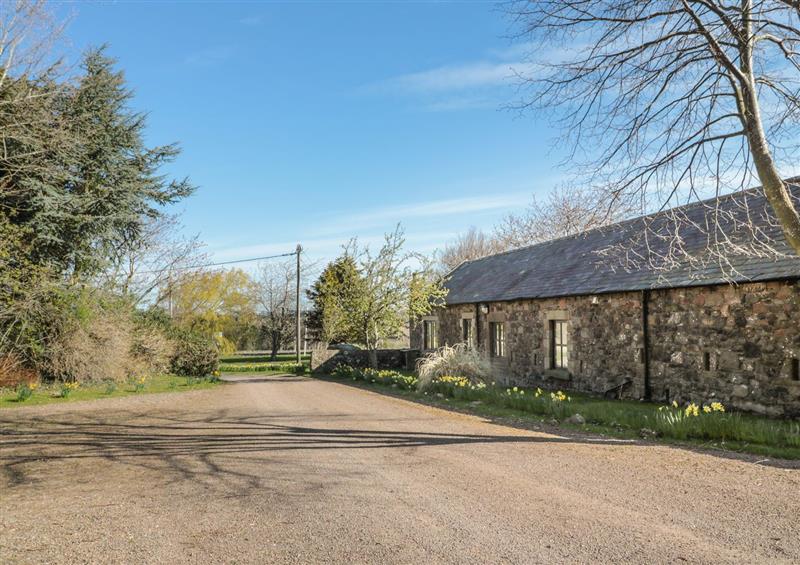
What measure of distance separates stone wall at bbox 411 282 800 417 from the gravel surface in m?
3.96

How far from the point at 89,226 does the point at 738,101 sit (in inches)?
729

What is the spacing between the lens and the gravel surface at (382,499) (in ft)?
13.1

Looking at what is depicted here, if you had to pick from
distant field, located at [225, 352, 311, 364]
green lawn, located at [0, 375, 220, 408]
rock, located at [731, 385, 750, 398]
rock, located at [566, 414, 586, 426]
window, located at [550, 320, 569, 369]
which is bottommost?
distant field, located at [225, 352, 311, 364]

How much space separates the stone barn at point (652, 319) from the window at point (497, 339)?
0.04 m

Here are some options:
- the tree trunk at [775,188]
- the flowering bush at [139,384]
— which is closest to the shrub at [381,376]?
the flowering bush at [139,384]

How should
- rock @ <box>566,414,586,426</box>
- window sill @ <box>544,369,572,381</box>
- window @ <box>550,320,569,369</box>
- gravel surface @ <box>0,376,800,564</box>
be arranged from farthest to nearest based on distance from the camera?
window @ <box>550,320,569,369</box> < window sill @ <box>544,369,572,381</box> < rock @ <box>566,414,586,426</box> < gravel surface @ <box>0,376,800,564</box>

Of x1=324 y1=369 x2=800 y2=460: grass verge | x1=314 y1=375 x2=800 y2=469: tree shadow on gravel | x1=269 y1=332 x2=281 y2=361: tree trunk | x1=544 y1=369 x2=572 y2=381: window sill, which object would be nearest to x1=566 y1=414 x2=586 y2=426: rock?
x1=324 y1=369 x2=800 y2=460: grass verge

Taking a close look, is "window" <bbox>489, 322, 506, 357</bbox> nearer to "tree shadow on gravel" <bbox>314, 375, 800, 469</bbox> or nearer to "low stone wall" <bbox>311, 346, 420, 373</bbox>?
"low stone wall" <bbox>311, 346, 420, 373</bbox>

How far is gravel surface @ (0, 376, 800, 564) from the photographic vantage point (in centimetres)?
400

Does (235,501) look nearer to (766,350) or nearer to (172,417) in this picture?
(172,417)

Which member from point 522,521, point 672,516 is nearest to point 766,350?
point 672,516

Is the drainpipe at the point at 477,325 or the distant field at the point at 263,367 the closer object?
the drainpipe at the point at 477,325

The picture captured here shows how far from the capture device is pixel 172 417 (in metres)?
11.1

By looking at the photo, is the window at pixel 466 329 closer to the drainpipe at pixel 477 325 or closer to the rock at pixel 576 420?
the drainpipe at pixel 477 325
